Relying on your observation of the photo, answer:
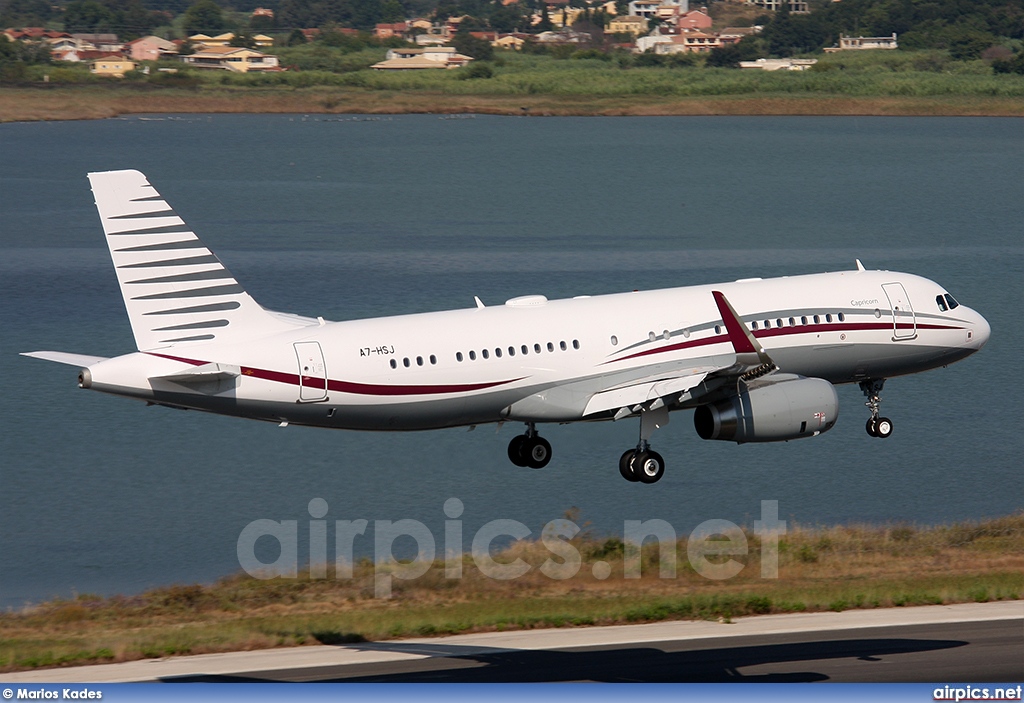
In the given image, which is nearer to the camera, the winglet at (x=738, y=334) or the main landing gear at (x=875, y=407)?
the winglet at (x=738, y=334)

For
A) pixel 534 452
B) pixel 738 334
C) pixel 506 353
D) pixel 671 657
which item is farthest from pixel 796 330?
pixel 671 657

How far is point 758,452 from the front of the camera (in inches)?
3563

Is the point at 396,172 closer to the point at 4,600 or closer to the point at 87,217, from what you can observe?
the point at 87,217

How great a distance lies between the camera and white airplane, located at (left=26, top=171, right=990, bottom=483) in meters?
45.1

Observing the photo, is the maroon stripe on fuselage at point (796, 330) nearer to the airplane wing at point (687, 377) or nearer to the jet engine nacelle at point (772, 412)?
the airplane wing at point (687, 377)

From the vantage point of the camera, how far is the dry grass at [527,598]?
50.4 metres

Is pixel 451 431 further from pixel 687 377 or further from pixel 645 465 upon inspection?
pixel 687 377

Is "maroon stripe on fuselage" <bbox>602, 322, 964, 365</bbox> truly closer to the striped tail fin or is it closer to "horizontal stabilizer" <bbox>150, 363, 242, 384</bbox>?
"horizontal stabilizer" <bbox>150, 363, 242, 384</bbox>

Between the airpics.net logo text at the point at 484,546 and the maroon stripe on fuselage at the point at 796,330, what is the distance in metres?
13.4

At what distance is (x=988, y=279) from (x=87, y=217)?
3529 inches

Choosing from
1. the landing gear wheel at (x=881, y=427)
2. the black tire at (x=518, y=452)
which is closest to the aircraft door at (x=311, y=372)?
the black tire at (x=518, y=452)

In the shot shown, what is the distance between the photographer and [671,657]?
45219 mm

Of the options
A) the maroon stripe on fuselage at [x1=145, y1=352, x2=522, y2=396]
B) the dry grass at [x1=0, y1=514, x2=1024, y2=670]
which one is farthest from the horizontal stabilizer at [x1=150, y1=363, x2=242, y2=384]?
the dry grass at [x1=0, y1=514, x2=1024, y2=670]

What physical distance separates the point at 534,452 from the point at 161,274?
1424 cm
